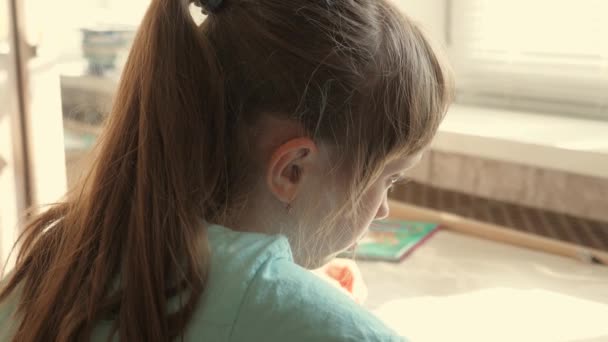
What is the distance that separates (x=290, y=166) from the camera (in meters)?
0.72

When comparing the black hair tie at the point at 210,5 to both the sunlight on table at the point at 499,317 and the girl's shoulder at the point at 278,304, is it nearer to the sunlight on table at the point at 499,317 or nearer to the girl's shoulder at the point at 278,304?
the girl's shoulder at the point at 278,304

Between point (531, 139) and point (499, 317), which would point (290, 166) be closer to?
point (499, 317)

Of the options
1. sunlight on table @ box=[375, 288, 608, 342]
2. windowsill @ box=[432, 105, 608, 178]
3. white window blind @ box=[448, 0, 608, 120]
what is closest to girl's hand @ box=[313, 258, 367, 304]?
sunlight on table @ box=[375, 288, 608, 342]

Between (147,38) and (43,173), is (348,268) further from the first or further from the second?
(43,173)

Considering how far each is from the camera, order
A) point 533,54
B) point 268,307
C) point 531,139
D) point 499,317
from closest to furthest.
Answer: point 268,307, point 499,317, point 531,139, point 533,54

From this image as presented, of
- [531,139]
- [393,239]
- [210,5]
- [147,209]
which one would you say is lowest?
[393,239]

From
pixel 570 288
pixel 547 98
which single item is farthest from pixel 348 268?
pixel 547 98

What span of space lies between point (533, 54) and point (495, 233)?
431 mm

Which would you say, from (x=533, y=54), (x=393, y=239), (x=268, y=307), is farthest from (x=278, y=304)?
(x=533, y=54)

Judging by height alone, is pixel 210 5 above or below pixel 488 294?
above

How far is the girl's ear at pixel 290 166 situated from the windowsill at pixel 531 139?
688 millimetres

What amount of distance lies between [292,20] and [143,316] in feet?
0.95

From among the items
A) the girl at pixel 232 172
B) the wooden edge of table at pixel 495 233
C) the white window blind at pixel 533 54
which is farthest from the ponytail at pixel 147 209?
the white window blind at pixel 533 54

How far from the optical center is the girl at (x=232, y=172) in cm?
61
